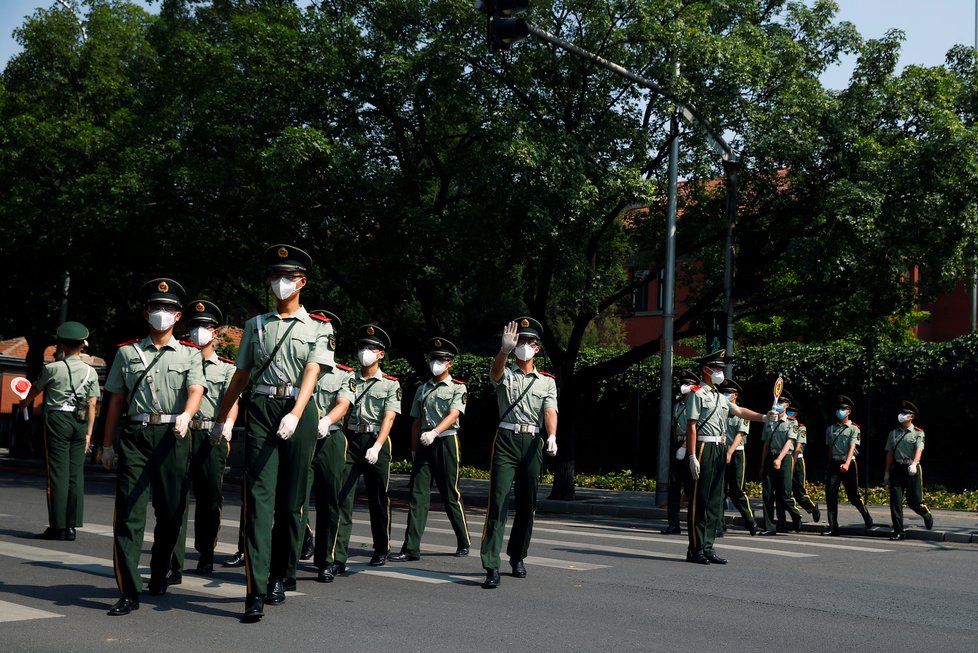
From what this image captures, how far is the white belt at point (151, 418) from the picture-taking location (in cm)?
734

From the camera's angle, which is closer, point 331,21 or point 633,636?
point 633,636

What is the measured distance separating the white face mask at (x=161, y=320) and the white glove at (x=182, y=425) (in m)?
0.66

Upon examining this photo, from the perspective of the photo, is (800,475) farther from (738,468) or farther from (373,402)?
(373,402)

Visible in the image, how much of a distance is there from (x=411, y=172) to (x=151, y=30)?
10.0 m

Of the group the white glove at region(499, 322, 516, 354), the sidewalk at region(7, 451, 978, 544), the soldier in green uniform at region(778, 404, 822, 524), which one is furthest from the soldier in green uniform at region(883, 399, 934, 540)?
the white glove at region(499, 322, 516, 354)

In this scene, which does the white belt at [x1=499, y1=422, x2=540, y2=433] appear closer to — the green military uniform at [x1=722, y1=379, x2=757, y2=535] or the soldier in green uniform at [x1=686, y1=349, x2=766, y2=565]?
the soldier in green uniform at [x1=686, y1=349, x2=766, y2=565]

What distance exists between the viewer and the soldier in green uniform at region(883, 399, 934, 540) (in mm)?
15094

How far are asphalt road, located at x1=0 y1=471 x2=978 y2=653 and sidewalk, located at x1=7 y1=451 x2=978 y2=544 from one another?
3809mm

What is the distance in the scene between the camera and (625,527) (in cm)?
1620

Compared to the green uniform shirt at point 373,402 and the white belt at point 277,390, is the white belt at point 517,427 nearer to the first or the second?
the green uniform shirt at point 373,402

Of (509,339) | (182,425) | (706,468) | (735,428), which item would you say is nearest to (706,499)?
(706,468)

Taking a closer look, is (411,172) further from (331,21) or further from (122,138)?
(122,138)

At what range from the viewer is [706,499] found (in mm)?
10578

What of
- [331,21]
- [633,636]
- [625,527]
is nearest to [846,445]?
[625,527]
